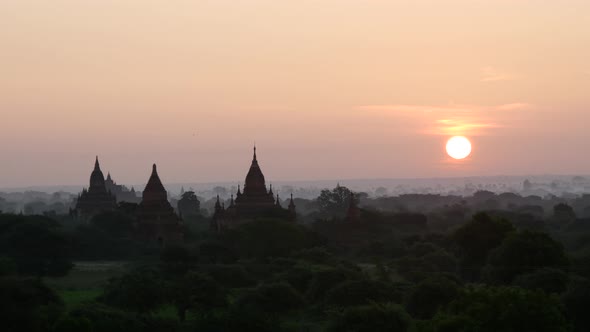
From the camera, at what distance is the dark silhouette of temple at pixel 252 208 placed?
296 feet

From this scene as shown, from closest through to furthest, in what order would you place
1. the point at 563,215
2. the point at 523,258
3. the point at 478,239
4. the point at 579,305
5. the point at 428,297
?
1. the point at 579,305
2. the point at 428,297
3. the point at 523,258
4. the point at 478,239
5. the point at 563,215

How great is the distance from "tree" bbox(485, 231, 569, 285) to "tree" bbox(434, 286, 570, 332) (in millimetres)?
19100

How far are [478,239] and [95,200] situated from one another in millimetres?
52421

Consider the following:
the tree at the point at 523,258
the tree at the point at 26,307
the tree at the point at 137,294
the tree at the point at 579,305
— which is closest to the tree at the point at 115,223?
the tree at the point at 137,294

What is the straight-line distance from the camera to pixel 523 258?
5550 centimetres

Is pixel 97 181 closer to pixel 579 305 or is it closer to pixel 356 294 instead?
pixel 356 294

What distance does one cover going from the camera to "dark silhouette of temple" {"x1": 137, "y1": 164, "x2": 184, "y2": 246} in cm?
8775

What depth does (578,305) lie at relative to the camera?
42312 mm

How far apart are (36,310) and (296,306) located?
13.6 metres

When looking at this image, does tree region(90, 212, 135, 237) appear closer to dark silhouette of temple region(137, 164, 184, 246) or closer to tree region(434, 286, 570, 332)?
dark silhouette of temple region(137, 164, 184, 246)

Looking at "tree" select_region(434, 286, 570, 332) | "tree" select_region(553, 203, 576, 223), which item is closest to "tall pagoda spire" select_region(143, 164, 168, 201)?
"tree" select_region(553, 203, 576, 223)

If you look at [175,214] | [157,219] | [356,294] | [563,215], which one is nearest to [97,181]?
[175,214]

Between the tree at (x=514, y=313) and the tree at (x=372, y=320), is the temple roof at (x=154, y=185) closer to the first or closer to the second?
the tree at (x=372, y=320)

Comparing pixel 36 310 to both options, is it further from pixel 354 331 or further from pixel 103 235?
pixel 103 235
